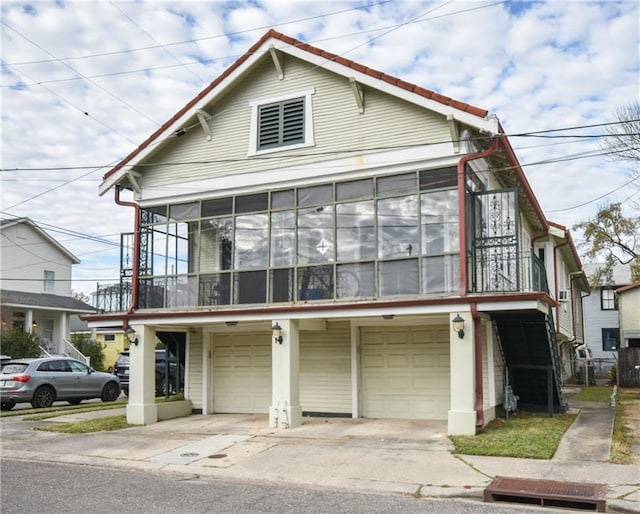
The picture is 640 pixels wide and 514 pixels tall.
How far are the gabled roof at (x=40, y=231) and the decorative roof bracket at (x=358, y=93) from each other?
25785 mm

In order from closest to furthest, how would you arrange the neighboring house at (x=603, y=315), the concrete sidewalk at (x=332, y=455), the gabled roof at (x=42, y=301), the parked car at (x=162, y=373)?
the concrete sidewalk at (x=332, y=455) → the parked car at (x=162, y=373) → the gabled roof at (x=42, y=301) → the neighboring house at (x=603, y=315)

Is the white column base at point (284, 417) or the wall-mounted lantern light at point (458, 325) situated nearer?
the wall-mounted lantern light at point (458, 325)

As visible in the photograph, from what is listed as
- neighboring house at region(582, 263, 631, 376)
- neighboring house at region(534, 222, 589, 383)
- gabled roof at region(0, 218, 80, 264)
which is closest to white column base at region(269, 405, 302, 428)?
neighboring house at region(534, 222, 589, 383)

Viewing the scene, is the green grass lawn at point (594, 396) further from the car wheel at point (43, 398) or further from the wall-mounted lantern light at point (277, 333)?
the car wheel at point (43, 398)

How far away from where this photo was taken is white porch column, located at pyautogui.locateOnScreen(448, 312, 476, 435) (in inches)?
456

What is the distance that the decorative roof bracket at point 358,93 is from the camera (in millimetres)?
13398

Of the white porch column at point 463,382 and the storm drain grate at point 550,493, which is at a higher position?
the white porch column at point 463,382

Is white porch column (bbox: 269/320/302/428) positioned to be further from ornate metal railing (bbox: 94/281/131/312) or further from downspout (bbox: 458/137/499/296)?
ornate metal railing (bbox: 94/281/131/312)

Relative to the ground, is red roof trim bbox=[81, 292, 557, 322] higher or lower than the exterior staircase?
higher

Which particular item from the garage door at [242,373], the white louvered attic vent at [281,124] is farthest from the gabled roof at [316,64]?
the garage door at [242,373]

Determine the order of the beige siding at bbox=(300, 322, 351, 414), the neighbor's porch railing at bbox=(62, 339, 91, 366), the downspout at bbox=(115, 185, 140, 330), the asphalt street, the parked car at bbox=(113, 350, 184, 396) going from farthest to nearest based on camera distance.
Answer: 1. the neighbor's porch railing at bbox=(62, 339, 91, 366)
2. the parked car at bbox=(113, 350, 184, 396)
3. the downspout at bbox=(115, 185, 140, 330)
4. the beige siding at bbox=(300, 322, 351, 414)
5. the asphalt street

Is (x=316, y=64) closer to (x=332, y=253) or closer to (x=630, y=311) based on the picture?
(x=332, y=253)

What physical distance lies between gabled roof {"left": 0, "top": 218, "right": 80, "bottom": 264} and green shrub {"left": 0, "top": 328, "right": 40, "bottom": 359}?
7.17 m

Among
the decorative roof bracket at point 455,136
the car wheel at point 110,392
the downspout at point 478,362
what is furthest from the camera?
the car wheel at point 110,392
